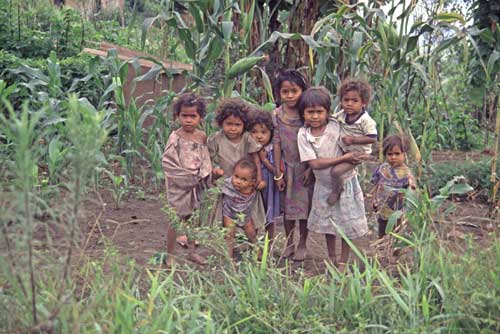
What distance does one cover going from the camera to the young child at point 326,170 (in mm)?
4039

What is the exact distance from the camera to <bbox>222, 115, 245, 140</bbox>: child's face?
13.7 feet

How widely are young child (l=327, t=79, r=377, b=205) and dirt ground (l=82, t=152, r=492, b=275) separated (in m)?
0.44

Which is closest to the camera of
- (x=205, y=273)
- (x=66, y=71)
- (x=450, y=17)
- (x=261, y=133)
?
(x=205, y=273)

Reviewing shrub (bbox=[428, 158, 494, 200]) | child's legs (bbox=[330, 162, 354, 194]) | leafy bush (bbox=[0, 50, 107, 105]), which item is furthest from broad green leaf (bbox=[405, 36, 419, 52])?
leafy bush (bbox=[0, 50, 107, 105])

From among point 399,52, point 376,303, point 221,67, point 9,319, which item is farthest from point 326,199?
→ point 221,67

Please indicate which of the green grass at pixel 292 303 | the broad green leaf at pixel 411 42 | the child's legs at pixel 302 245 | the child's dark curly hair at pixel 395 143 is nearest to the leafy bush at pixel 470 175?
the broad green leaf at pixel 411 42

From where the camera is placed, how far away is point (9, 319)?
8.06 ft

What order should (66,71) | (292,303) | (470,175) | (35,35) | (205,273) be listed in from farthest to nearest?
(35,35) → (66,71) → (470,175) → (205,273) → (292,303)

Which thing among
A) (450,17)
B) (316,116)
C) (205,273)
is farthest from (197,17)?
(205,273)

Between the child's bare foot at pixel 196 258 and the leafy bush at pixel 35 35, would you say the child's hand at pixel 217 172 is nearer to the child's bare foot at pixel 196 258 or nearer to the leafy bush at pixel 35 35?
the child's bare foot at pixel 196 258

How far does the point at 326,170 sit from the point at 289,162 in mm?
279

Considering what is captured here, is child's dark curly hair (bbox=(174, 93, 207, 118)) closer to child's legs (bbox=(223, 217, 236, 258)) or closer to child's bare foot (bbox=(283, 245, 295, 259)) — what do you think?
child's legs (bbox=(223, 217, 236, 258))

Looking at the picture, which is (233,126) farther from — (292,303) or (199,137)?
(292,303)

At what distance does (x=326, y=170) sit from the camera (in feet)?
13.6
